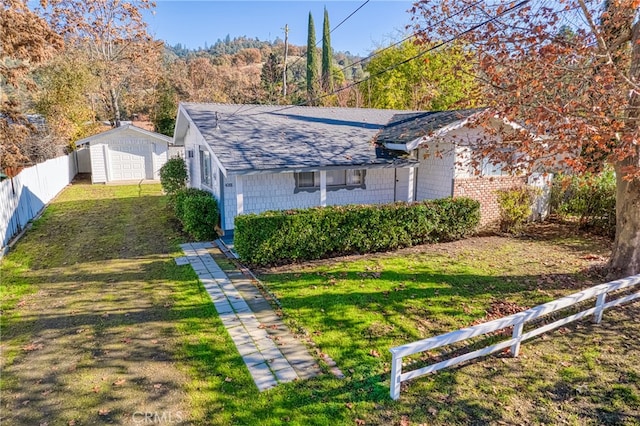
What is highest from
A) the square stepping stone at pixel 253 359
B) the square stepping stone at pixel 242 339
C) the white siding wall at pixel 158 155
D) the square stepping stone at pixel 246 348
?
the white siding wall at pixel 158 155

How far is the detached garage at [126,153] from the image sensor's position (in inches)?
971

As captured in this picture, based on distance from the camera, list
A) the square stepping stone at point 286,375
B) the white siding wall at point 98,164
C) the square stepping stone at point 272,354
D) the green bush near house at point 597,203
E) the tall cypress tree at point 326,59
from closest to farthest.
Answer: the square stepping stone at point 286,375 < the square stepping stone at point 272,354 < the green bush near house at point 597,203 < the white siding wall at point 98,164 < the tall cypress tree at point 326,59

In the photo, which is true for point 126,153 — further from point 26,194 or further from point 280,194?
point 280,194

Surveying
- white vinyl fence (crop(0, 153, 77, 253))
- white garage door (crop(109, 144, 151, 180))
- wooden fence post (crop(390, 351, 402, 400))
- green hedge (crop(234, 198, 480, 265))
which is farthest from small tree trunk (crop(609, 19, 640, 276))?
white garage door (crop(109, 144, 151, 180))

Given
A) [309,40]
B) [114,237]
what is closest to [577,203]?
[114,237]

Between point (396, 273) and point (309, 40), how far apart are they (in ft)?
124

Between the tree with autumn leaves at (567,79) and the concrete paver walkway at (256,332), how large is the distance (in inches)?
214

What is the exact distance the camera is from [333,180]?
44.9 ft

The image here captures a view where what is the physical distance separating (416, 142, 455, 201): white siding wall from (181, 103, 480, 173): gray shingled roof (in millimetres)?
1111

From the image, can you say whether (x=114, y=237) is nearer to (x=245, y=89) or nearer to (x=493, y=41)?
(x=493, y=41)

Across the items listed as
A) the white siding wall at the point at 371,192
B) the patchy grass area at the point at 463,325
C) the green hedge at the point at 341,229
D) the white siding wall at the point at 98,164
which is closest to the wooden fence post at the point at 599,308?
the patchy grass area at the point at 463,325

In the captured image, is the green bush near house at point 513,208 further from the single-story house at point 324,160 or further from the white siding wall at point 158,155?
the white siding wall at point 158,155

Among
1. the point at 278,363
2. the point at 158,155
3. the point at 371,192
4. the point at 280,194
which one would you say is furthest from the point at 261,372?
the point at 158,155

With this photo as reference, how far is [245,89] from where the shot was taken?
46.7 metres
